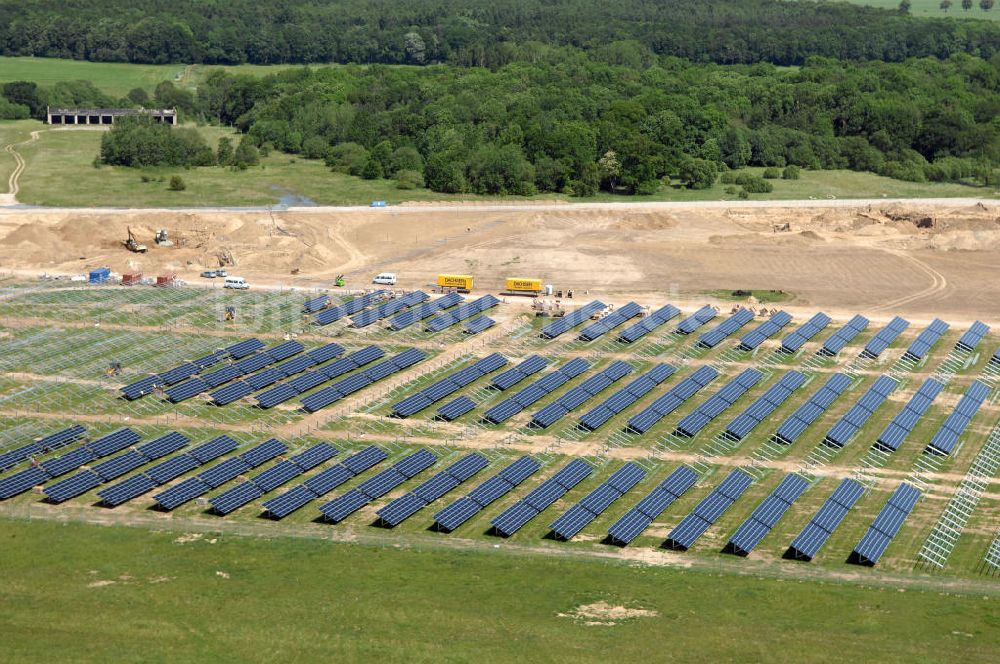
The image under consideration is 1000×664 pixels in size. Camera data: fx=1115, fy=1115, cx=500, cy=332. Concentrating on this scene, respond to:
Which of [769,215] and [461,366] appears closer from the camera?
[461,366]

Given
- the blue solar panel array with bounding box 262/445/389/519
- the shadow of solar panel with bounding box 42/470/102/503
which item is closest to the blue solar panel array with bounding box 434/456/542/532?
the blue solar panel array with bounding box 262/445/389/519

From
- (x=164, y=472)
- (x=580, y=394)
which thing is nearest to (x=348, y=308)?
(x=580, y=394)

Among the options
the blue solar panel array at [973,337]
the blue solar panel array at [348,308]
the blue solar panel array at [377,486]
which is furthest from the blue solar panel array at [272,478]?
the blue solar panel array at [973,337]

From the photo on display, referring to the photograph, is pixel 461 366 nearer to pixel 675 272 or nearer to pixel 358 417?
pixel 358 417

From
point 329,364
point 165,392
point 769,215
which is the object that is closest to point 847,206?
point 769,215

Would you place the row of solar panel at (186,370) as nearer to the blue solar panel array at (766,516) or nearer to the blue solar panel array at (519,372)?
the blue solar panel array at (519,372)

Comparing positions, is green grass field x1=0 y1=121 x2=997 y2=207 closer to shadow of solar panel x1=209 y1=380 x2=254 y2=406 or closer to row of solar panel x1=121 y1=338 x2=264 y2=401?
row of solar panel x1=121 y1=338 x2=264 y2=401
